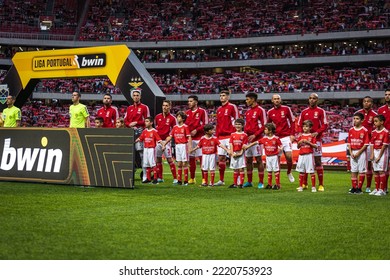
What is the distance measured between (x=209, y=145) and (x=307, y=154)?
2.69m

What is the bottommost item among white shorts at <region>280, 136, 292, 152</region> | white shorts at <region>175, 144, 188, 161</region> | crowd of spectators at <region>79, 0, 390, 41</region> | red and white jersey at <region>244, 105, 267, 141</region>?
white shorts at <region>175, 144, 188, 161</region>

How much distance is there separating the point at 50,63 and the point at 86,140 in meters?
4.95

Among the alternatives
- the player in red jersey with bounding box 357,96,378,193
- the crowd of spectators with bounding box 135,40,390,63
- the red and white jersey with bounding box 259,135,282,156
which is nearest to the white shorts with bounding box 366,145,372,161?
the player in red jersey with bounding box 357,96,378,193

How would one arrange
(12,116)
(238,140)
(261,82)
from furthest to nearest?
(261,82), (12,116), (238,140)

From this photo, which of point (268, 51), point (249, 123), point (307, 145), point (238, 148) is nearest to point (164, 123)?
point (249, 123)

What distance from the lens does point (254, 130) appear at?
15.0 metres

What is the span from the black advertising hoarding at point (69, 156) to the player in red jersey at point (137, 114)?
8.24 feet

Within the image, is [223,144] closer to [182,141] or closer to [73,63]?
[182,141]

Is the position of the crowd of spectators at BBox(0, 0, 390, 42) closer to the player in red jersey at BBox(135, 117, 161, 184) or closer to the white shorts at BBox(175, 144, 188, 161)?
the white shorts at BBox(175, 144, 188, 161)

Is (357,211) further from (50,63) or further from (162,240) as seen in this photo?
(50,63)

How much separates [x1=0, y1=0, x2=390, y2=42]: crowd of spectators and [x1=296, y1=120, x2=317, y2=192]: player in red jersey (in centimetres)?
3738

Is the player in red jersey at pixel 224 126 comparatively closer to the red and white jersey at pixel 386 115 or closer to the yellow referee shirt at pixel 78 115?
the yellow referee shirt at pixel 78 115

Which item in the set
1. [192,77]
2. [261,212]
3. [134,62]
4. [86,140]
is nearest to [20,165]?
[86,140]

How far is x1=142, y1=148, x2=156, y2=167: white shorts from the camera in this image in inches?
603
